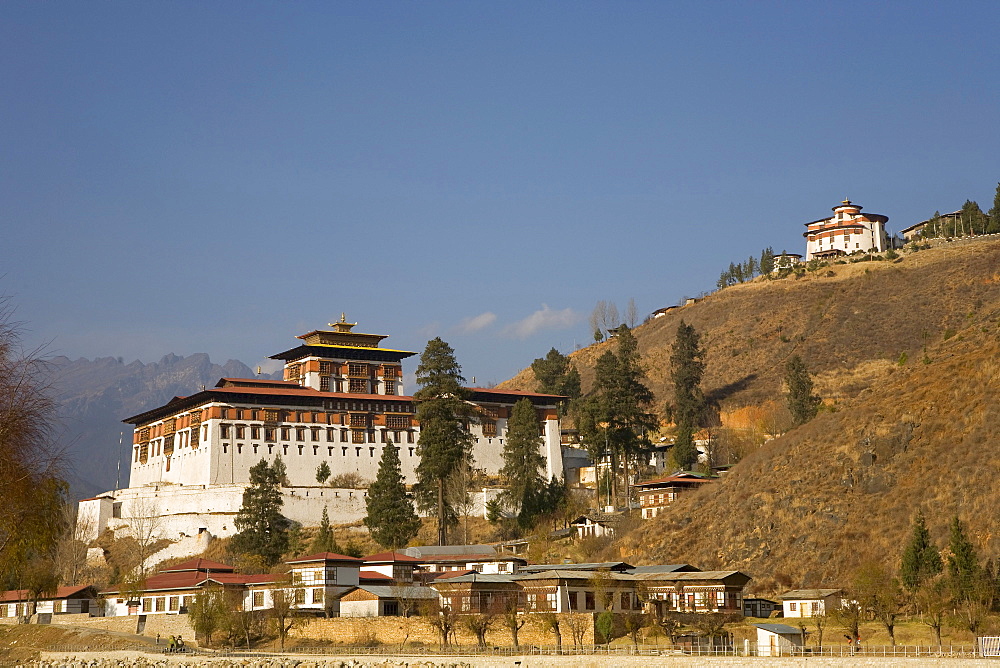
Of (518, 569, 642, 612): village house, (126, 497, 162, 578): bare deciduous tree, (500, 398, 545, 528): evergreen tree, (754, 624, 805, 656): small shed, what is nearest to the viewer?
(754, 624, 805, 656): small shed

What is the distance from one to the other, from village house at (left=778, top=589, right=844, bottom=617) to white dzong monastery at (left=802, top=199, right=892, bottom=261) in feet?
396

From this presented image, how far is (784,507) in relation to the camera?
72.2 metres

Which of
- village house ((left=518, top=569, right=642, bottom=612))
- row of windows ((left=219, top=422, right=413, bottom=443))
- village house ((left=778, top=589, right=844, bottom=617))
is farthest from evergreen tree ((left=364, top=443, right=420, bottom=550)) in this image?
village house ((left=778, top=589, right=844, bottom=617))

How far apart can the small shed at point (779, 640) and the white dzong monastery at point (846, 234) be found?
131 m

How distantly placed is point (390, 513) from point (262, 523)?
9034mm

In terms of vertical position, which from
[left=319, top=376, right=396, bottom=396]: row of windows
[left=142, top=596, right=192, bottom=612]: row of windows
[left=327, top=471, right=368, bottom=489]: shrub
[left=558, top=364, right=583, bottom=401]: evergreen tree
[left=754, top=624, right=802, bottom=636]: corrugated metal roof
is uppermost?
[left=558, top=364, right=583, bottom=401]: evergreen tree

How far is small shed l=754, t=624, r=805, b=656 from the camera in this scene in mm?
47969

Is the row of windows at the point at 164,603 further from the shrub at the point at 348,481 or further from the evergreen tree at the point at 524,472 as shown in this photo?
the shrub at the point at 348,481

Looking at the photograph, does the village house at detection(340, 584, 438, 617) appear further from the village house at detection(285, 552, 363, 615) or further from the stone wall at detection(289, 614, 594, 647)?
the stone wall at detection(289, 614, 594, 647)

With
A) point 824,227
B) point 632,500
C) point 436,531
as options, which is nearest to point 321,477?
point 436,531

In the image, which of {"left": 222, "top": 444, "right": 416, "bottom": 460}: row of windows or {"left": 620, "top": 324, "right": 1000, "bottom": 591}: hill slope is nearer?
{"left": 620, "top": 324, "right": 1000, "bottom": 591}: hill slope

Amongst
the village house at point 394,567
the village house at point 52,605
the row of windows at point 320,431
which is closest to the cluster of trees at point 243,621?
the village house at point 394,567

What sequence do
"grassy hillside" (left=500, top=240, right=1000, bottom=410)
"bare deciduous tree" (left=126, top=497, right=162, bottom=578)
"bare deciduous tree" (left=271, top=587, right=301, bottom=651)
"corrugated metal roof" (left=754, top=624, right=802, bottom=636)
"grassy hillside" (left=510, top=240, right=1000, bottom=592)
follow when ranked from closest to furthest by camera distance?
"corrugated metal roof" (left=754, top=624, right=802, bottom=636)
"bare deciduous tree" (left=271, top=587, right=301, bottom=651)
"grassy hillside" (left=510, top=240, right=1000, bottom=592)
"bare deciduous tree" (left=126, top=497, right=162, bottom=578)
"grassy hillside" (left=500, top=240, right=1000, bottom=410)

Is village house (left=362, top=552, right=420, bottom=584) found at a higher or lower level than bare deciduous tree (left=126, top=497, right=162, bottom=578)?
lower
